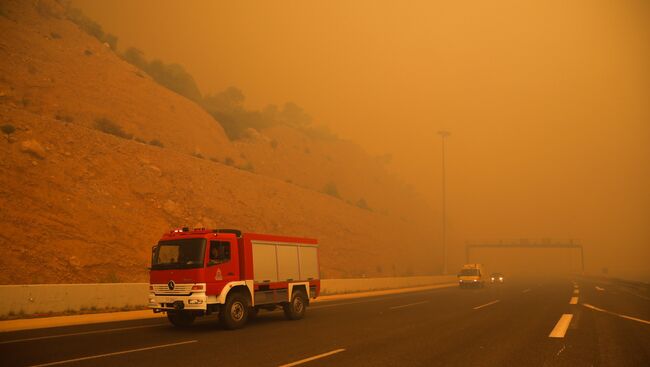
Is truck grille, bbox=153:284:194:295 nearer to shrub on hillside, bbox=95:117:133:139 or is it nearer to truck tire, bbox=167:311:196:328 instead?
truck tire, bbox=167:311:196:328

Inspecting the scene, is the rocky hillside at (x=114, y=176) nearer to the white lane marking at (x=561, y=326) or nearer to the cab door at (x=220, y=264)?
the cab door at (x=220, y=264)

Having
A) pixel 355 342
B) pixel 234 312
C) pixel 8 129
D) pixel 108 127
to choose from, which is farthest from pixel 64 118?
pixel 355 342

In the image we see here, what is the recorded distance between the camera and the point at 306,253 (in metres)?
18.8

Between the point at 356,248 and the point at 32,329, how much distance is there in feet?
176

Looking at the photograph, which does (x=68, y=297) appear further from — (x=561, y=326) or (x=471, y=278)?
(x=471, y=278)

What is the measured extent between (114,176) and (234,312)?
27.5 metres

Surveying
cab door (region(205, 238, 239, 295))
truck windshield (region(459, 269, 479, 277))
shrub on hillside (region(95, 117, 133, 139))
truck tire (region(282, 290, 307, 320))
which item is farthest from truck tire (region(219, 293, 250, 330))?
shrub on hillside (region(95, 117, 133, 139))

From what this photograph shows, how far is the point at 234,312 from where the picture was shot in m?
15.0

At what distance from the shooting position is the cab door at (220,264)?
1430 centimetres

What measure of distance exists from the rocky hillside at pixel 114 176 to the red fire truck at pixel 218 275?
434 inches

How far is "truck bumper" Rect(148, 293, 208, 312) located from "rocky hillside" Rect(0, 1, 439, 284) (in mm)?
11035

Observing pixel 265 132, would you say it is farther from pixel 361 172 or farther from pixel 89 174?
pixel 89 174

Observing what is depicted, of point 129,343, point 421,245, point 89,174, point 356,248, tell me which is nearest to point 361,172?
point 421,245

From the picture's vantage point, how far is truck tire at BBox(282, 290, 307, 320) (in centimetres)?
1738
